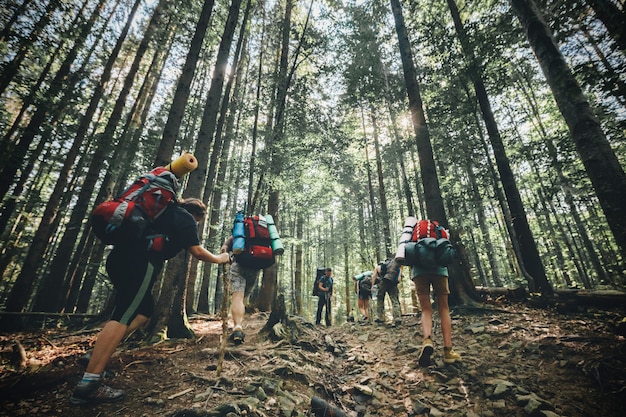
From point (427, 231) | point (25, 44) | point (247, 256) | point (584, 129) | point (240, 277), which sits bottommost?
point (240, 277)

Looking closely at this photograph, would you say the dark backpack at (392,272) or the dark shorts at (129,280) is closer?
the dark shorts at (129,280)

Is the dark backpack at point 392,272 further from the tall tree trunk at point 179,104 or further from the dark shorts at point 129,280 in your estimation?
the tall tree trunk at point 179,104

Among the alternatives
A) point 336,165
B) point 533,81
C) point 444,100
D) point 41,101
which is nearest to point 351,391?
point 336,165

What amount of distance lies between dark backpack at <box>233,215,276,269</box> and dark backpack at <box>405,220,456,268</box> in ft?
8.00

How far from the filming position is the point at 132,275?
282cm

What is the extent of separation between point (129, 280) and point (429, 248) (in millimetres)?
3997

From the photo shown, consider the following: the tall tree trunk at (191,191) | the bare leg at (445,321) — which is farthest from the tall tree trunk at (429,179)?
the tall tree trunk at (191,191)

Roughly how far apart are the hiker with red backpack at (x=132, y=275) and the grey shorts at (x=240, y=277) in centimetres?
183

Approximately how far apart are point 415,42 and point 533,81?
14550mm

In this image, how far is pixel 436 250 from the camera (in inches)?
161

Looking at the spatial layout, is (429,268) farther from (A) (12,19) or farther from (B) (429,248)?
(A) (12,19)

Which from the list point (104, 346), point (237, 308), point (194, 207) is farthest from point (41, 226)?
point (104, 346)

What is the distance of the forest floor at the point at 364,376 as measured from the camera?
2623 mm

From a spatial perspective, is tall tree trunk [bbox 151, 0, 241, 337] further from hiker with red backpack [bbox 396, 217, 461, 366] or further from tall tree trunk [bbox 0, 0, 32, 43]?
tall tree trunk [bbox 0, 0, 32, 43]
